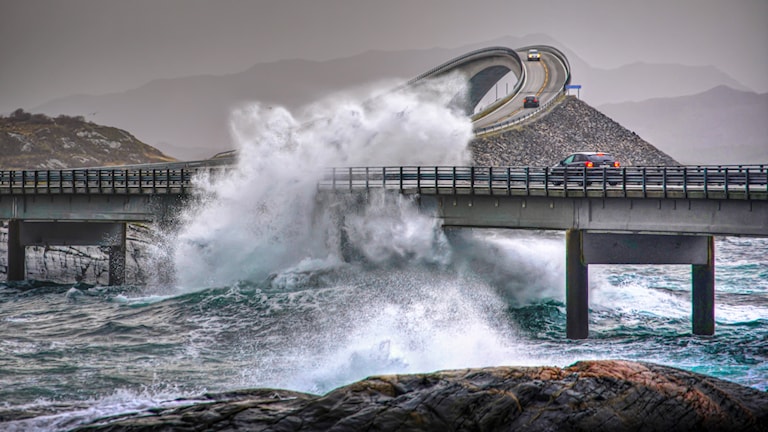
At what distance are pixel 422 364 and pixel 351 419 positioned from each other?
9488mm

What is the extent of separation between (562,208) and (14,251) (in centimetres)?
3241

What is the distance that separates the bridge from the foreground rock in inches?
630

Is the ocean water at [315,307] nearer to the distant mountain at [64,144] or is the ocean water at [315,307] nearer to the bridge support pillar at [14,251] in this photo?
the bridge support pillar at [14,251]

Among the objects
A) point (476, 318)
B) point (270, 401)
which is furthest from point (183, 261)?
point (270, 401)

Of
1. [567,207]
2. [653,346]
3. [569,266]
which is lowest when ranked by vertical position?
[653,346]

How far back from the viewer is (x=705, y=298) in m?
30.0

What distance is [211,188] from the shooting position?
141ft

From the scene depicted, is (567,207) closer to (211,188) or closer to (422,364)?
(422,364)

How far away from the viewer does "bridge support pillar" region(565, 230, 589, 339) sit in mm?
30062

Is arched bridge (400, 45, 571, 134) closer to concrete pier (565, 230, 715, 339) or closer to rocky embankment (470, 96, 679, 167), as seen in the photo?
rocky embankment (470, 96, 679, 167)

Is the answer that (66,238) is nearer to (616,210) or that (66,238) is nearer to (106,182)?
(106,182)

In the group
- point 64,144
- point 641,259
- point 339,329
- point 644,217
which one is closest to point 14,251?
point 339,329

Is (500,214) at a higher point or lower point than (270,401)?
higher

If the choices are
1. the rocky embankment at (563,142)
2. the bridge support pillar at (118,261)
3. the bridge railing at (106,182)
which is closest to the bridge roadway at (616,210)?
the bridge railing at (106,182)
